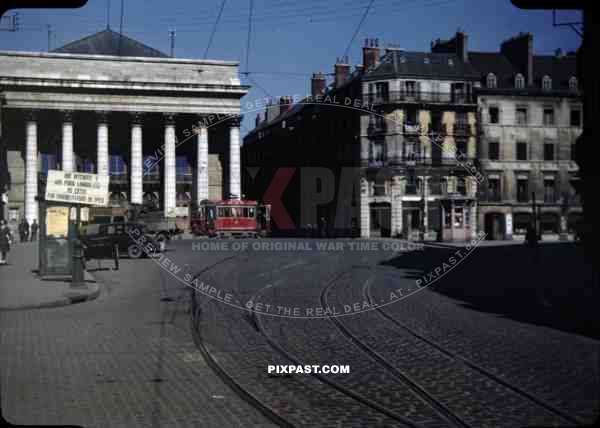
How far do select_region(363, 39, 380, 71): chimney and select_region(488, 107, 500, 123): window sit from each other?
4.39ft

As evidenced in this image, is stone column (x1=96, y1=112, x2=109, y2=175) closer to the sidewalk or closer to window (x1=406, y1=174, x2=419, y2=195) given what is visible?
the sidewalk

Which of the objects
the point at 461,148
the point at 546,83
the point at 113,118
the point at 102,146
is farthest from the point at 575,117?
the point at 102,146

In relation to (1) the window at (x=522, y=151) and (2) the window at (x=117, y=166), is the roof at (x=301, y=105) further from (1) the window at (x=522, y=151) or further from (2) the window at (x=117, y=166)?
(2) the window at (x=117, y=166)

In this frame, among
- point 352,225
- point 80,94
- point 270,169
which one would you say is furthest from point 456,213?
point 80,94

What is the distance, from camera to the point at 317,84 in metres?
7.70

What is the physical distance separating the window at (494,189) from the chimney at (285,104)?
97.1 inches

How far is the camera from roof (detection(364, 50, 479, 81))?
23.7 feet

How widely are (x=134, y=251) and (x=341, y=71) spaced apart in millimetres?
7900

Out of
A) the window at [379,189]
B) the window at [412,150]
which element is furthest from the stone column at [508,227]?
the window at [379,189]

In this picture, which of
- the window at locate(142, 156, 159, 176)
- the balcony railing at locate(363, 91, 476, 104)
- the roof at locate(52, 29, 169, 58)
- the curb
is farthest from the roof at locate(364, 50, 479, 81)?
the curb

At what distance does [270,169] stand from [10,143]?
4275 mm

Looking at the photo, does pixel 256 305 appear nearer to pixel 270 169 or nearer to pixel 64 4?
pixel 270 169

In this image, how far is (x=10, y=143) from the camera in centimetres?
901

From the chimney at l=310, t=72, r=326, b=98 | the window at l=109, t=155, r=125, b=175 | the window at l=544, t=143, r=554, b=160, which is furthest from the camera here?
the window at l=109, t=155, r=125, b=175
